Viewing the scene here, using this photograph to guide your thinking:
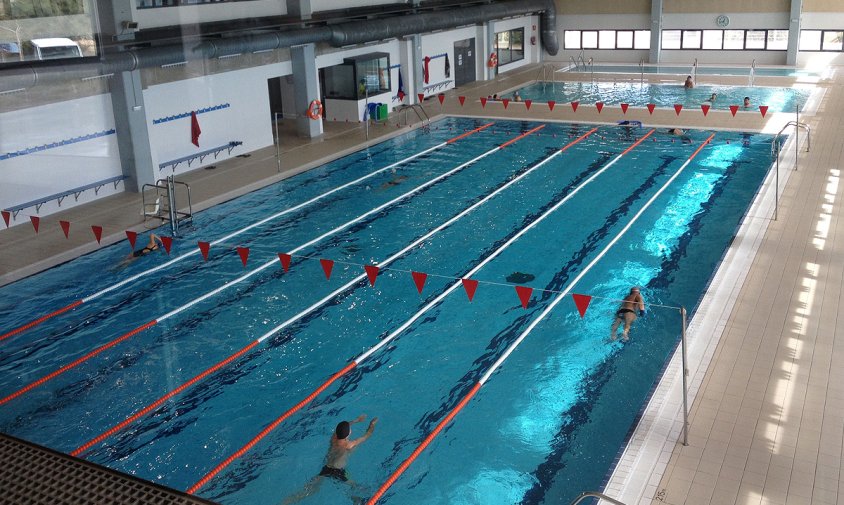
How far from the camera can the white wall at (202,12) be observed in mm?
14273

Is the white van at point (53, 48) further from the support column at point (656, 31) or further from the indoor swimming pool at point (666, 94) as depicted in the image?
the support column at point (656, 31)

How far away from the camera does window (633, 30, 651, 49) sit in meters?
33.8

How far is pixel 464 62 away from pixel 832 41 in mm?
14660

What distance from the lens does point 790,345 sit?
809cm

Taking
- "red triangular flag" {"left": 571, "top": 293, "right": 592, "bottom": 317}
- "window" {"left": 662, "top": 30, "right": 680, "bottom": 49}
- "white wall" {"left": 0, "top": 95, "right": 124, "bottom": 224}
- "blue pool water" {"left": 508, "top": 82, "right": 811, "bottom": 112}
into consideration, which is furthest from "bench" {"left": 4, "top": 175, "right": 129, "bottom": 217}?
"window" {"left": 662, "top": 30, "right": 680, "bottom": 49}

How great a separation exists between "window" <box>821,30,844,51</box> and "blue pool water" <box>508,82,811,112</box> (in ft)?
23.0

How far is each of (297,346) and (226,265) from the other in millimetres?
3184

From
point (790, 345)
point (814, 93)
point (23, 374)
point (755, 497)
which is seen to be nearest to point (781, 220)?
point (790, 345)

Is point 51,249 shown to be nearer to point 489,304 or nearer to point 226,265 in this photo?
point 226,265

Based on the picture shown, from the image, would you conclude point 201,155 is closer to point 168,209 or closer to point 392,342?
point 168,209

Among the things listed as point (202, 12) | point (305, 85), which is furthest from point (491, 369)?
point (305, 85)

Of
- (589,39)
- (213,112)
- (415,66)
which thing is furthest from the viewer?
(589,39)

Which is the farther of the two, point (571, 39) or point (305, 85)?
point (571, 39)

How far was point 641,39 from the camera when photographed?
111 feet
